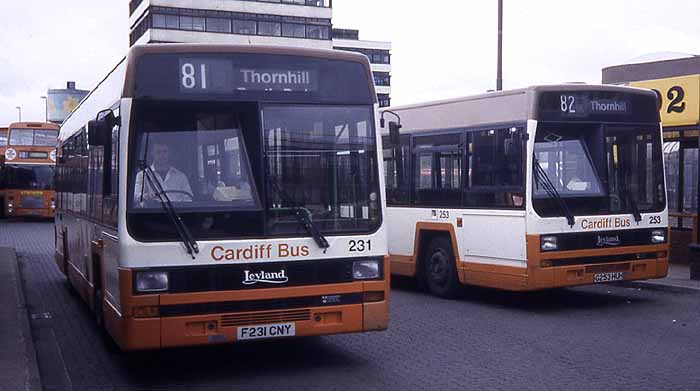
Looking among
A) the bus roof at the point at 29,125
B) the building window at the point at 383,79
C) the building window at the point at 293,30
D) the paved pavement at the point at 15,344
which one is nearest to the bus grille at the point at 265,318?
the paved pavement at the point at 15,344

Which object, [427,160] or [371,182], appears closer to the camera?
[371,182]

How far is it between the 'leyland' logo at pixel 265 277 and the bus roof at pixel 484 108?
5222 mm

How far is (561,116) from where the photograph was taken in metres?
12.3

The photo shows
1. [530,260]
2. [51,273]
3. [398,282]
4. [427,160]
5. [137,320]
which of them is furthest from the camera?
[51,273]

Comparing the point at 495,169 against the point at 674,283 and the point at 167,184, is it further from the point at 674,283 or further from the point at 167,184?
the point at 167,184

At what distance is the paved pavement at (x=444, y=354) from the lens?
26.9 ft

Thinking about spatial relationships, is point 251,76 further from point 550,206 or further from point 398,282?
point 398,282

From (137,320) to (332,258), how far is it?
5.84ft

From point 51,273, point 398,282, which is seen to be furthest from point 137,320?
point 51,273

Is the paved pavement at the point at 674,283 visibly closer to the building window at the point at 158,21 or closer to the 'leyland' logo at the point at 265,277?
the 'leyland' logo at the point at 265,277

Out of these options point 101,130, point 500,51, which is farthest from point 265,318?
point 500,51

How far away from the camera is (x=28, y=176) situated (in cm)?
3991

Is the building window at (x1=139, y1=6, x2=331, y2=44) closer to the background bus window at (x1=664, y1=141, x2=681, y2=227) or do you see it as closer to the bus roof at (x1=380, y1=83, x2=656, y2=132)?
the background bus window at (x1=664, y1=141, x2=681, y2=227)

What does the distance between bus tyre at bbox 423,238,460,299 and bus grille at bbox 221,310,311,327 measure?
5775 millimetres
